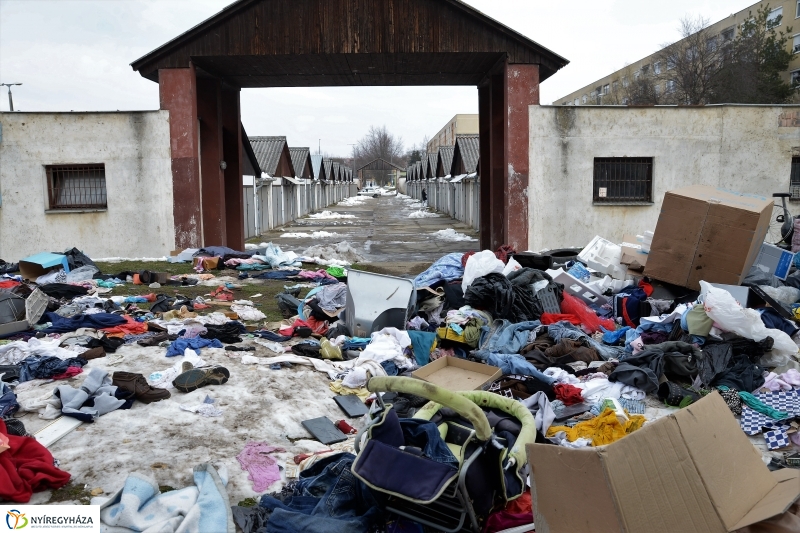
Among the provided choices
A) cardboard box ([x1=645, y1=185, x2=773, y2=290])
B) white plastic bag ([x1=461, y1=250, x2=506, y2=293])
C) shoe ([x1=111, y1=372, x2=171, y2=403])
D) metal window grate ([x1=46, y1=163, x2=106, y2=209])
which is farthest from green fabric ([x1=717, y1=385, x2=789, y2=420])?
metal window grate ([x1=46, y1=163, x2=106, y2=209])

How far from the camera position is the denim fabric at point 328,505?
11.0ft

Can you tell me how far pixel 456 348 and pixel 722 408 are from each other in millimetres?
4108

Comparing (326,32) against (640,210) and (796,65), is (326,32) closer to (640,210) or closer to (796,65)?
(640,210)

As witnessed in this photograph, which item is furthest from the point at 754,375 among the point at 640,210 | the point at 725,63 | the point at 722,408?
the point at 725,63

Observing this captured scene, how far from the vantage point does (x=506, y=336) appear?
7098mm

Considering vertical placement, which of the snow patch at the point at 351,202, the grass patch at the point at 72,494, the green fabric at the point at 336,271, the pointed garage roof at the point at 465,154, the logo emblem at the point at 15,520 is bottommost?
the grass patch at the point at 72,494

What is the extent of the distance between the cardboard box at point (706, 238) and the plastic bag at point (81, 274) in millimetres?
9281

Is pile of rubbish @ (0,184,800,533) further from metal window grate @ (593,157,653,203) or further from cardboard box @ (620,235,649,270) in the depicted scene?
metal window grate @ (593,157,653,203)

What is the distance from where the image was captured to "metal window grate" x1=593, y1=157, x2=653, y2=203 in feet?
44.9

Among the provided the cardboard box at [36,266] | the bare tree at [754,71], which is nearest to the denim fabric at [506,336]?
the cardboard box at [36,266]

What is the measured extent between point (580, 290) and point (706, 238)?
1719 mm

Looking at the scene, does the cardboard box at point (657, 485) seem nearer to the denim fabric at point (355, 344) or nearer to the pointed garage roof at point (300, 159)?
the denim fabric at point (355, 344)

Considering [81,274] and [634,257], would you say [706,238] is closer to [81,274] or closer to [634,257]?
[634,257]

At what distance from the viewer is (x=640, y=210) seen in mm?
13688
